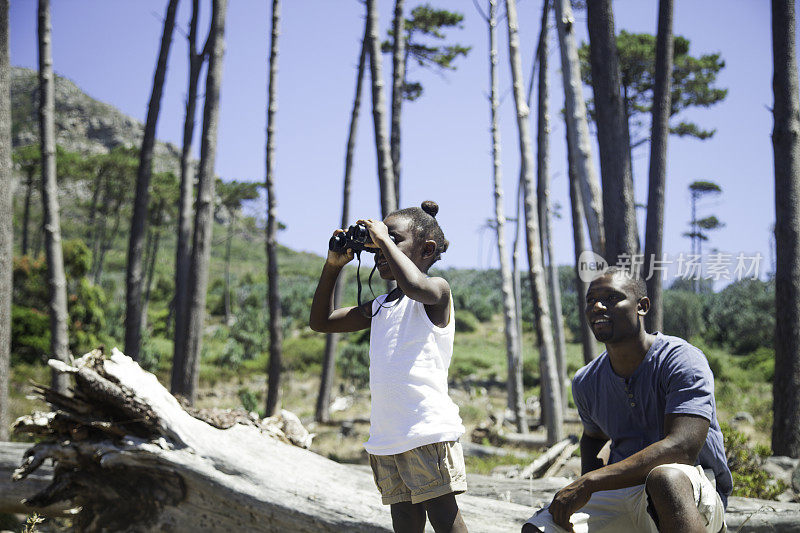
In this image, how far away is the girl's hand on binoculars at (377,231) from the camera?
8.08ft

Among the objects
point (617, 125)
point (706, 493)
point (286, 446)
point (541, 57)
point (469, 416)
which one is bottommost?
point (469, 416)

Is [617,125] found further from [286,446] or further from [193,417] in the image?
[193,417]

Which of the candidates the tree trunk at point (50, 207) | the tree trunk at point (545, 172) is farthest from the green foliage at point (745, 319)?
the tree trunk at point (50, 207)

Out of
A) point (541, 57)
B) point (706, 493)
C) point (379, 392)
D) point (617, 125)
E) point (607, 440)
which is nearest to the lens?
point (706, 493)

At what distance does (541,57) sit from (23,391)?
10.9 meters

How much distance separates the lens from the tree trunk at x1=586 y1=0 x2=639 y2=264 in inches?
199

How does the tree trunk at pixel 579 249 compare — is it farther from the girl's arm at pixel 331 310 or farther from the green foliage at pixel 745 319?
the green foliage at pixel 745 319

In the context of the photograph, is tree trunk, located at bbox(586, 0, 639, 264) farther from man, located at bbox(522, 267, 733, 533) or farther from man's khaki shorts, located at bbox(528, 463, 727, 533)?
man's khaki shorts, located at bbox(528, 463, 727, 533)

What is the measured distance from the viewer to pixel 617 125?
203 inches

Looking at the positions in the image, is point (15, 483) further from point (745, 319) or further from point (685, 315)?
point (685, 315)

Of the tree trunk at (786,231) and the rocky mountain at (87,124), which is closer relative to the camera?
the tree trunk at (786,231)

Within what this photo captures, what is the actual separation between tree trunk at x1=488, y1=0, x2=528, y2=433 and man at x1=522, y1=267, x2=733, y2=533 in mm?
6844

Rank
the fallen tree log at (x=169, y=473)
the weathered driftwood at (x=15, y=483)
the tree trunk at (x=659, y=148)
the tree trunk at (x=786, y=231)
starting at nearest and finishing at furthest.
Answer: the fallen tree log at (x=169, y=473)
the weathered driftwood at (x=15, y=483)
the tree trunk at (x=786, y=231)
the tree trunk at (x=659, y=148)

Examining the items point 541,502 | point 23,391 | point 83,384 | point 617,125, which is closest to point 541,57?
point 617,125
